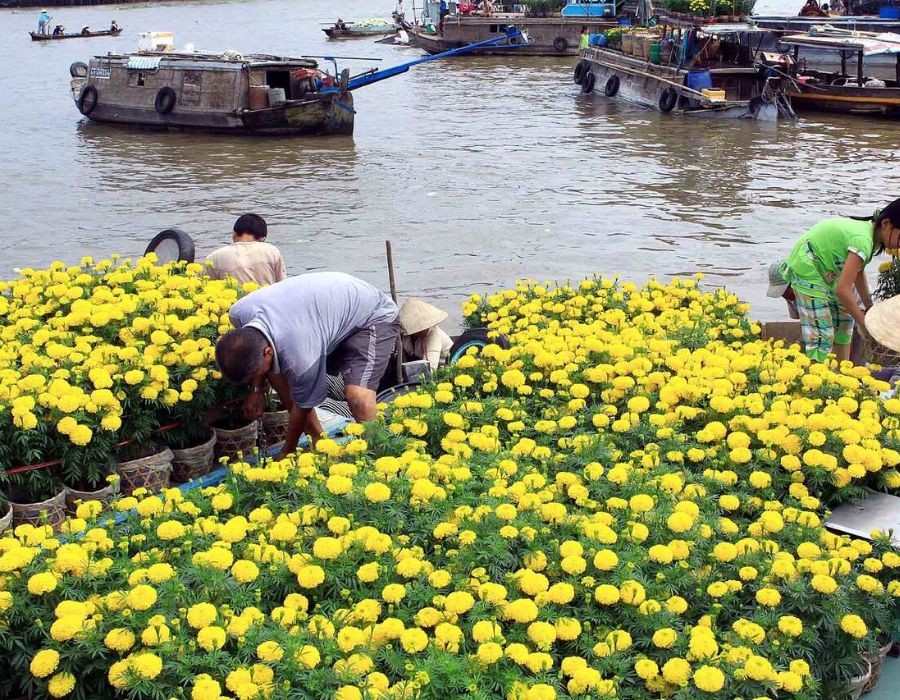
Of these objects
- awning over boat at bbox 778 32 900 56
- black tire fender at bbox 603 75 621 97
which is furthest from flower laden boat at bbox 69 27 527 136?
awning over boat at bbox 778 32 900 56

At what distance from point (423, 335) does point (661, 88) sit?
20077 mm

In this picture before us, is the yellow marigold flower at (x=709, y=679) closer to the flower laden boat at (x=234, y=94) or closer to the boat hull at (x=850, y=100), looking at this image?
the flower laden boat at (x=234, y=94)

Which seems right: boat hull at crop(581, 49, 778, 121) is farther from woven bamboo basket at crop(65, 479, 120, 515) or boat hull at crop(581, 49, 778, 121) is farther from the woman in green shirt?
woven bamboo basket at crop(65, 479, 120, 515)

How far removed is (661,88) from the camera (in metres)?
24.4

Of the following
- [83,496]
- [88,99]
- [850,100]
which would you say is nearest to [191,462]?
[83,496]

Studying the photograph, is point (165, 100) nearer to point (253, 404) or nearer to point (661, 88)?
point (661, 88)

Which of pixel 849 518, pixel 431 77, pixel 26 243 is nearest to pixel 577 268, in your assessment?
pixel 26 243

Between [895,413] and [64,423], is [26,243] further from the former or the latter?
[895,413]

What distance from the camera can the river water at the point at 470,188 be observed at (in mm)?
13336

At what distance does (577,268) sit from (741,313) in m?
6.73

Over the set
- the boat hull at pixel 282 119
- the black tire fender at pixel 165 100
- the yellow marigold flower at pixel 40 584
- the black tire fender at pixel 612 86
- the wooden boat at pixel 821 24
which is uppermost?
the wooden boat at pixel 821 24

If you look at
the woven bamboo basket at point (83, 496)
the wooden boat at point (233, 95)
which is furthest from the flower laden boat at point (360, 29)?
the woven bamboo basket at point (83, 496)

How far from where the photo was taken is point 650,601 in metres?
2.87

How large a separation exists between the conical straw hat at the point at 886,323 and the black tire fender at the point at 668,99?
2028 centimetres
